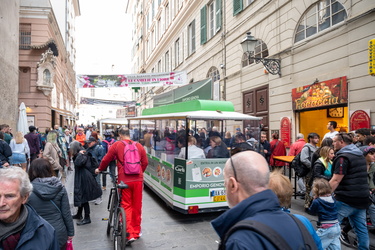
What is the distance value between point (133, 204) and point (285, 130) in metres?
7.91

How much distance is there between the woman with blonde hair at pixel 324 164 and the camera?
5.19 meters

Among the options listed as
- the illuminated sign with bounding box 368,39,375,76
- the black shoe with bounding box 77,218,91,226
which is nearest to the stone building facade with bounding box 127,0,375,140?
the illuminated sign with bounding box 368,39,375,76

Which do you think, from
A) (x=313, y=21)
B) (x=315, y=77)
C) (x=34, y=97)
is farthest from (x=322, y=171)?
(x=34, y=97)

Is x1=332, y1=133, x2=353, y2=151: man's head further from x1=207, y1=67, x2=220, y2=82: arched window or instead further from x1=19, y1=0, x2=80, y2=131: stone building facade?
x1=19, y1=0, x2=80, y2=131: stone building facade

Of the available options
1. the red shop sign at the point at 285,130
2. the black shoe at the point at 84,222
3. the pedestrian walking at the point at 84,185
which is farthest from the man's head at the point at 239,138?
the red shop sign at the point at 285,130

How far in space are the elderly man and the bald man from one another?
4.29ft

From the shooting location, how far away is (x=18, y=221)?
1979 millimetres

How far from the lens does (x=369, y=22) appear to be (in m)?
7.62

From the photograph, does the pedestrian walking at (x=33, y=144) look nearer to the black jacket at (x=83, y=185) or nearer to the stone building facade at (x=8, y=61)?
the stone building facade at (x=8, y=61)

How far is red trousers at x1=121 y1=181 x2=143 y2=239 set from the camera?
4.83 m

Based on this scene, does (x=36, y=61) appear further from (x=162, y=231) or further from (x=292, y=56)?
(x=162, y=231)

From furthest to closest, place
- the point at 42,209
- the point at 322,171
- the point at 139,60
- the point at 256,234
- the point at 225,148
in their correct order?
the point at 139,60, the point at 225,148, the point at 322,171, the point at 42,209, the point at 256,234

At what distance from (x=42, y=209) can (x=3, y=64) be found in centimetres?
1249

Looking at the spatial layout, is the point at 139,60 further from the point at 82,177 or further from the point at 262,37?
the point at 82,177
